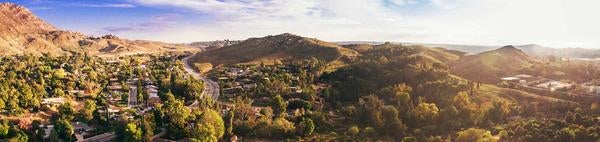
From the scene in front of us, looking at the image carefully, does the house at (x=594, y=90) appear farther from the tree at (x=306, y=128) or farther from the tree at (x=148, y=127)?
the tree at (x=148, y=127)

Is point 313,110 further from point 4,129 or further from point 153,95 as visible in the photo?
point 4,129

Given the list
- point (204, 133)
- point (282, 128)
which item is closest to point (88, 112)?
point (204, 133)

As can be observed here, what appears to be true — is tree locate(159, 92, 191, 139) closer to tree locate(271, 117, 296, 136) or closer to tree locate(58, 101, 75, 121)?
tree locate(271, 117, 296, 136)

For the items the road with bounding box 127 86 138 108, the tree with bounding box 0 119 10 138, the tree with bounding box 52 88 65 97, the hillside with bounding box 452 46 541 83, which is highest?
the hillside with bounding box 452 46 541 83

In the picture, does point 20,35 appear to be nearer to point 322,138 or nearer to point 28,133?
point 28,133

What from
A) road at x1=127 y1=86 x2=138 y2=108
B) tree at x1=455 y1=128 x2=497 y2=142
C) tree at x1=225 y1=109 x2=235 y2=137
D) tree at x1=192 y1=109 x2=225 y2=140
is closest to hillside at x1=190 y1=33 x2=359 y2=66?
road at x1=127 y1=86 x2=138 y2=108

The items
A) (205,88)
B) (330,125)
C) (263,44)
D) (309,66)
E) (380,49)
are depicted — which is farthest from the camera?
(263,44)

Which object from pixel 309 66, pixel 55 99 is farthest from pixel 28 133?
pixel 309 66
